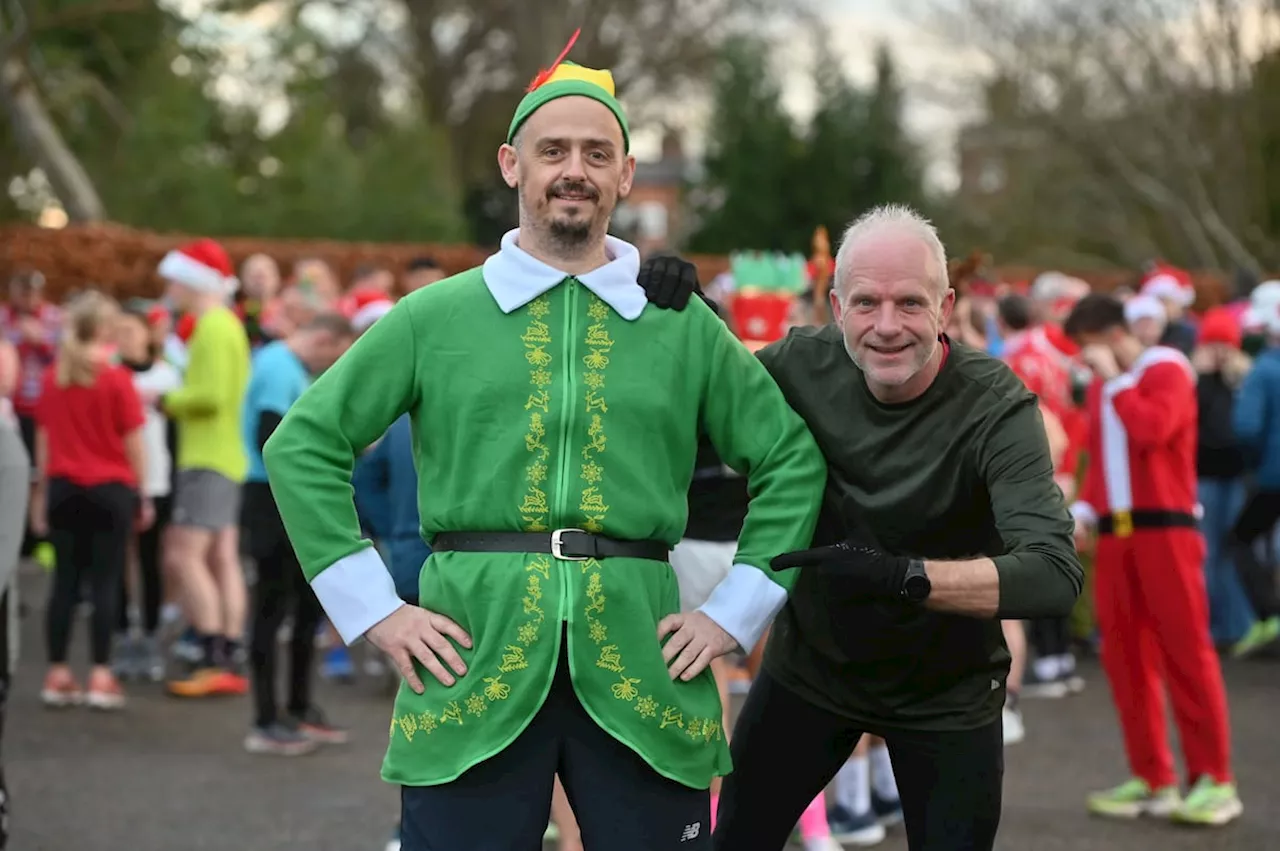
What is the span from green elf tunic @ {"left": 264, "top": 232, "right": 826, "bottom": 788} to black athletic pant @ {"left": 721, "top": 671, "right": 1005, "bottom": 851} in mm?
460

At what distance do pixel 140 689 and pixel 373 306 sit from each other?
2.86m

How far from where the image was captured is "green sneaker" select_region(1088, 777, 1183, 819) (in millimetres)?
6812

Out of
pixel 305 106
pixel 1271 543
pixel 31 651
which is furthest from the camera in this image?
pixel 305 106

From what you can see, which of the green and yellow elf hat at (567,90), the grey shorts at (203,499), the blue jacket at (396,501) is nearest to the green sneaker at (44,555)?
the grey shorts at (203,499)

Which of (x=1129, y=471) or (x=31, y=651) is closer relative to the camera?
(x=1129, y=471)

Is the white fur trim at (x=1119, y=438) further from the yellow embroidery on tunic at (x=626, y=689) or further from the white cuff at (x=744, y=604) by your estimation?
the yellow embroidery on tunic at (x=626, y=689)

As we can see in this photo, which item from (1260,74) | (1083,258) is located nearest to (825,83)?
(1260,74)

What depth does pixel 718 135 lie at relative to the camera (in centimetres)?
2669

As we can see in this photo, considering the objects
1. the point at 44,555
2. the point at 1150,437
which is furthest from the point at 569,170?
the point at 44,555

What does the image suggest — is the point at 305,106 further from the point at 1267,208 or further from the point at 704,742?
the point at 704,742

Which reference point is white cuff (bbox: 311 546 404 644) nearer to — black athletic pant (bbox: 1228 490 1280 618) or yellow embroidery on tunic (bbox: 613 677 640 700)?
yellow embroidery on tunic (bbox: 613 677 640 700)

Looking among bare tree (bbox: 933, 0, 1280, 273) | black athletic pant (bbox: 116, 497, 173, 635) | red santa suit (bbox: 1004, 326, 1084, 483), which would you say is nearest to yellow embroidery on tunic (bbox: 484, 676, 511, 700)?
red santa suit (bbox: 1004, 326, 1084, 483)

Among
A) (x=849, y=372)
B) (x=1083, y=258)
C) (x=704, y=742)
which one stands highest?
(x=1083, y=258)

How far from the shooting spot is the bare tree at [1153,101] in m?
31.8
